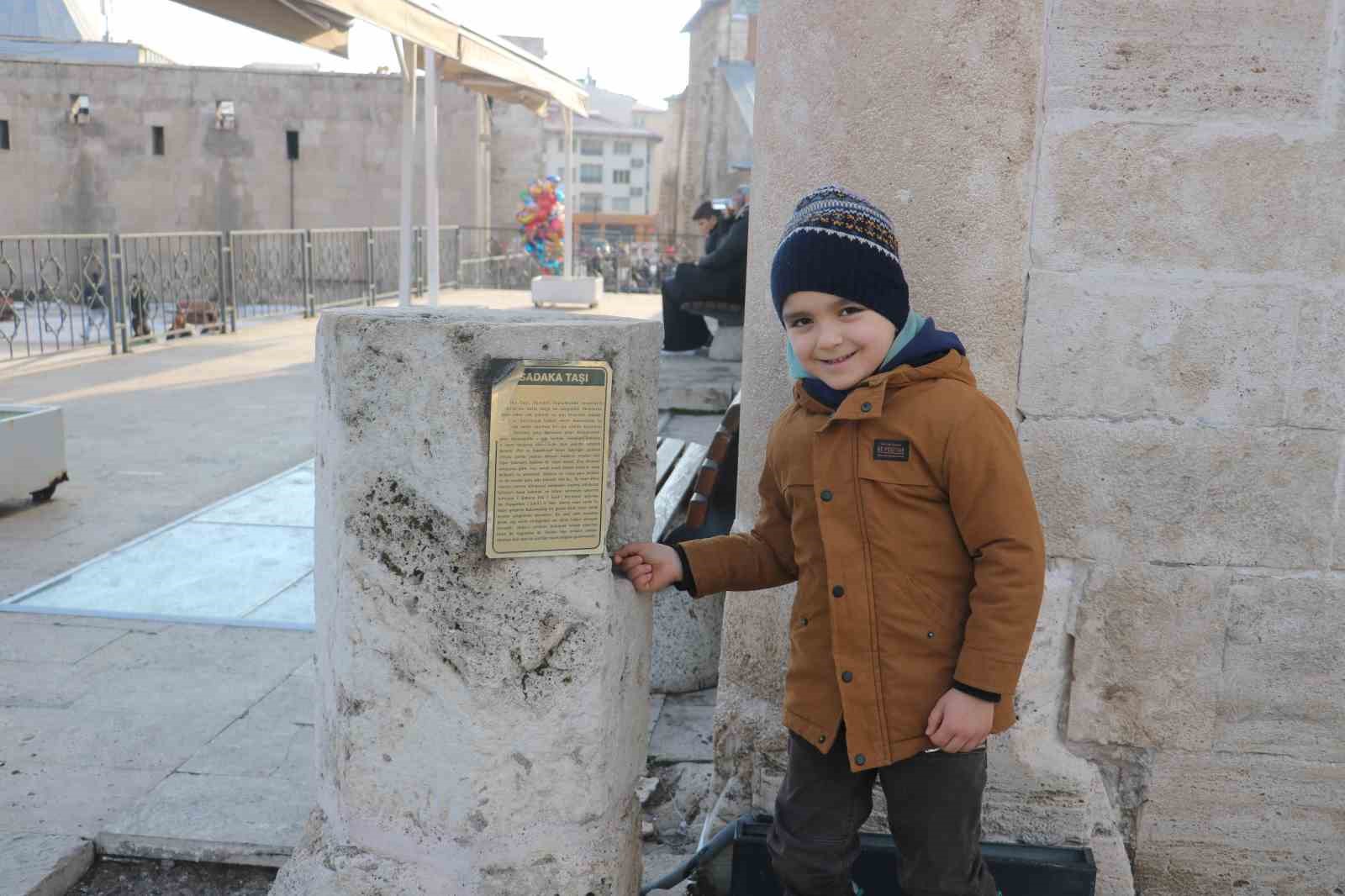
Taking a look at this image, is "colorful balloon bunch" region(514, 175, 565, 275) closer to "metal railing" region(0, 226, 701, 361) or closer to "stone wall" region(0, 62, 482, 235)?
"metal railing" region(0, 226, 701, 361)

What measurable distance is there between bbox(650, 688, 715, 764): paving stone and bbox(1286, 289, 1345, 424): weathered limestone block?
1.73m

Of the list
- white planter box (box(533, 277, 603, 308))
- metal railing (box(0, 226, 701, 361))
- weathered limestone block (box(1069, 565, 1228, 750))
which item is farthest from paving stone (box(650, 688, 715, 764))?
white planter box (box(533, 277, 603, 308))

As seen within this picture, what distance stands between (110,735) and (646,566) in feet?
6.77

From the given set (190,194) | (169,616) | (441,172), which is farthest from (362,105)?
(169,616)

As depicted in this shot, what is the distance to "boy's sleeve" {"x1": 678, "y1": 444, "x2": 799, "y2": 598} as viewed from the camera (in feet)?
7.53

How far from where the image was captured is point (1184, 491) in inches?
101

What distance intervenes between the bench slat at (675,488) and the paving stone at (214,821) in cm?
135

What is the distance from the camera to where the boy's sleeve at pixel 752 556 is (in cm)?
229

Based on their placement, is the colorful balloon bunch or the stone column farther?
the colorful balloon bunch

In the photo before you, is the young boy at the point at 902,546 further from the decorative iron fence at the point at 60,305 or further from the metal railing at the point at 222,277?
the decorative iron fence at the point at 60,305

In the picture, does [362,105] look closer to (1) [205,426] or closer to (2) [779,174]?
(1) [205,426]

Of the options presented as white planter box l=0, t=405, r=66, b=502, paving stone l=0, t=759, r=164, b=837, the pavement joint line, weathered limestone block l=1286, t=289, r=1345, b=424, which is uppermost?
weathered limestone block l=1286, t=289, r=1345, b=424

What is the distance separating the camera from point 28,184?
2672cm

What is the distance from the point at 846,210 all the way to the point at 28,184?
29.4m
